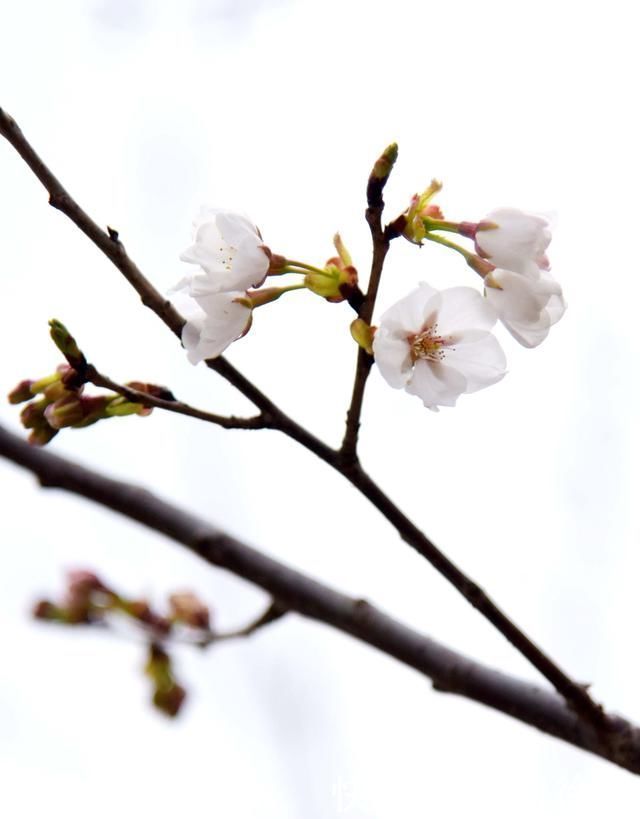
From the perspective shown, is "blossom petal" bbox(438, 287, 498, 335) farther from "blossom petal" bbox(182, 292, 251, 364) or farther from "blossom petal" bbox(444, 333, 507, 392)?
"blossom petal" bbox(182, 292, 251, 364)

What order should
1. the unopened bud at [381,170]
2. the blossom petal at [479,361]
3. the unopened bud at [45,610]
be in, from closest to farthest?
the unopened bud at [381,170]
the blossom petal at [479,361]
the unopened bud at [45,610]

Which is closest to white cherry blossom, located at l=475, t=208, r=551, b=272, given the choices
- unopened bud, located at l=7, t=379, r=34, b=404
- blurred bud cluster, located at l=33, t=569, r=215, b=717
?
unopened bud, located at l=7, t=379, r=34, b=404

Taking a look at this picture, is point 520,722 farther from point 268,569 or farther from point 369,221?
point 369,221

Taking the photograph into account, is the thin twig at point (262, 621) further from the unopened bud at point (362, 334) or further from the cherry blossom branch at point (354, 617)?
the unopened bud at point (362, 334)

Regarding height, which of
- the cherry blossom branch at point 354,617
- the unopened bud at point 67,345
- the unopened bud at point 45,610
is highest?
the unopened bud at point 67,345

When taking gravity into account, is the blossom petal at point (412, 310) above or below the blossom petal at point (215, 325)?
above

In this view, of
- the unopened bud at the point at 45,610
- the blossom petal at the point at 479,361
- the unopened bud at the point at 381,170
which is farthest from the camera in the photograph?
the unopened bud at the point at 45,610

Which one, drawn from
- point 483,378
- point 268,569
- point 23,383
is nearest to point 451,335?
point 483,378

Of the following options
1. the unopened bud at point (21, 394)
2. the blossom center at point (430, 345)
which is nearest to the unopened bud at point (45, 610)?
the unopened bud at point (21, 394)

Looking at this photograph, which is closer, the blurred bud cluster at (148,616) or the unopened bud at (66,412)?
the unopened bud at (66,412)
